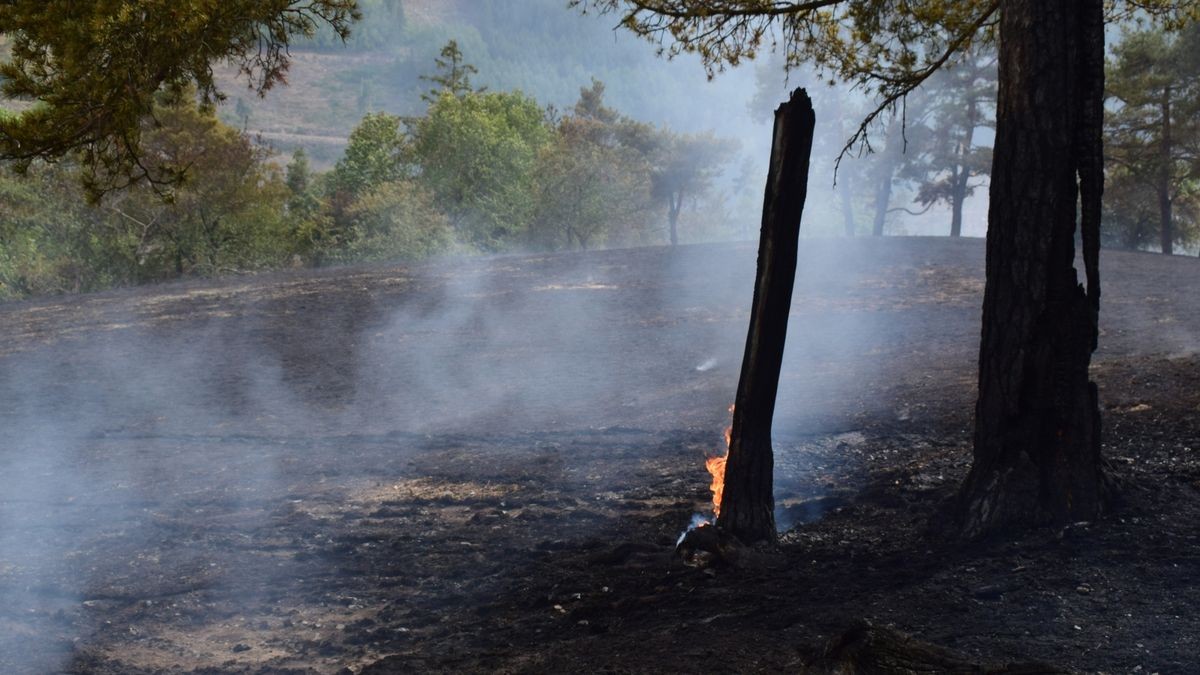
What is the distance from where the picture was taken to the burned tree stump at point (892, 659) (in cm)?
345

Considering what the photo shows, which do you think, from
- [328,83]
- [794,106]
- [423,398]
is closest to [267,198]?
[423,398]

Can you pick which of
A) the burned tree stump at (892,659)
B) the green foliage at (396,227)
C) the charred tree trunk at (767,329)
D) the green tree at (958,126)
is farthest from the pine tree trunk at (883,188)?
the burned tree stump at (892,659)

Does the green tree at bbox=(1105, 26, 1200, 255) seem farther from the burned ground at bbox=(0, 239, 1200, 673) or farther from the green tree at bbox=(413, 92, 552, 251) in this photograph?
the green tree at bbox=(413, 92, 552, 251)

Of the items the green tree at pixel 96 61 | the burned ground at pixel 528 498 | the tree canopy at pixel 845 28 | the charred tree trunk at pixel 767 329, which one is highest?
the tree canopy at pixel 845 28

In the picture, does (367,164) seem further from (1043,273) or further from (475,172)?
(1043,273)

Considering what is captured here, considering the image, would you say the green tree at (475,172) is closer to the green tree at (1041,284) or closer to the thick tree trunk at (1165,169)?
the thick tree trunk at (1165,169)

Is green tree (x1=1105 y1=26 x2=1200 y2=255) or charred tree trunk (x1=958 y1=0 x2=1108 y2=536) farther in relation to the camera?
green tree (x1=1105 y1=26 x2=1200 y2=255)

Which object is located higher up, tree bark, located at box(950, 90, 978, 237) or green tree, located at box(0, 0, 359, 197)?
tree bark, located at box(950, 90, 978, 237)

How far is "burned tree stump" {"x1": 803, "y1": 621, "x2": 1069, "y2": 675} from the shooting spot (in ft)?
11.3

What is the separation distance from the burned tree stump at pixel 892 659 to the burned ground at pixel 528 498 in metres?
0.38

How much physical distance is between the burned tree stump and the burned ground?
38 cm

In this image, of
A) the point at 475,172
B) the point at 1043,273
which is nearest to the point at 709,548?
the point at 1043,273

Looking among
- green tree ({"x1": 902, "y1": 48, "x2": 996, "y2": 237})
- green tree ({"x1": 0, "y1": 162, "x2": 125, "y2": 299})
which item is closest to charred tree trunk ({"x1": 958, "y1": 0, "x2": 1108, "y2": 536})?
green tree ({"x1": 902, "y1": 48, "x2": 996, "y2": 237})

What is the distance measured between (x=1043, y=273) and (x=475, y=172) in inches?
1625
